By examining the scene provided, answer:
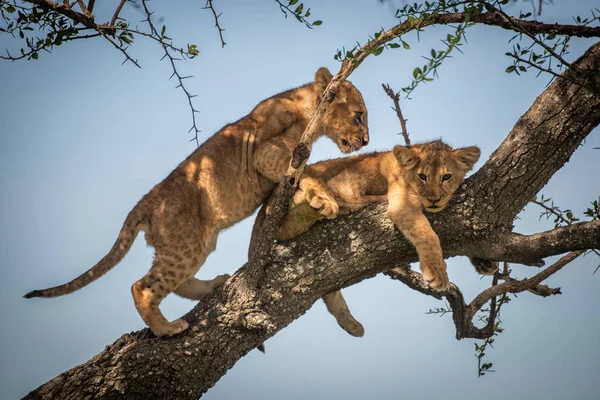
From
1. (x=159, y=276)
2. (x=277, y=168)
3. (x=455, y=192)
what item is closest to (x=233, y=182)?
(x=277, y=168)

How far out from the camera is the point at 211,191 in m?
6.20

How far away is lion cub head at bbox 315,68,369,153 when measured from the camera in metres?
6.82

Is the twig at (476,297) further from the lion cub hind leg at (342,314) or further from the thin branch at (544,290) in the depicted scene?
the lion cub hind leg at (342,314)

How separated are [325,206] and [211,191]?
1405 millimetres

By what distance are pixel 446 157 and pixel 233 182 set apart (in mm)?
2071

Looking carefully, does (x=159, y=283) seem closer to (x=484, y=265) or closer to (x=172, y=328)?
(x=172, y=328)

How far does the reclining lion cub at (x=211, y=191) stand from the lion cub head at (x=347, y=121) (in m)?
0.01

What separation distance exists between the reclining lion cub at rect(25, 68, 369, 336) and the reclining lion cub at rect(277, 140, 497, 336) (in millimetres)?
581

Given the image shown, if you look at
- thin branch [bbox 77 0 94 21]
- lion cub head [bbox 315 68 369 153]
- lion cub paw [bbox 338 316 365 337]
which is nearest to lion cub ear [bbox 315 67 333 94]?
lion cub head [bbox 315 68 369 153]

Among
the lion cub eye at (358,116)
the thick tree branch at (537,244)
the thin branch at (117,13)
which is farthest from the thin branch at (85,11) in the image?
the thick tree branch at (537,244)

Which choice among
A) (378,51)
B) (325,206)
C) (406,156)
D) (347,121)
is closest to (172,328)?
(325,206)

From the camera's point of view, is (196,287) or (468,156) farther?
(196,287)

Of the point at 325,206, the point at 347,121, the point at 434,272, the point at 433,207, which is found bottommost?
the point at 434,272

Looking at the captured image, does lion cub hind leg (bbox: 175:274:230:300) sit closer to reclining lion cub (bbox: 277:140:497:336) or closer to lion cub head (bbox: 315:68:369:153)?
reclining lion cub (bbox: 277:140:497:336)
